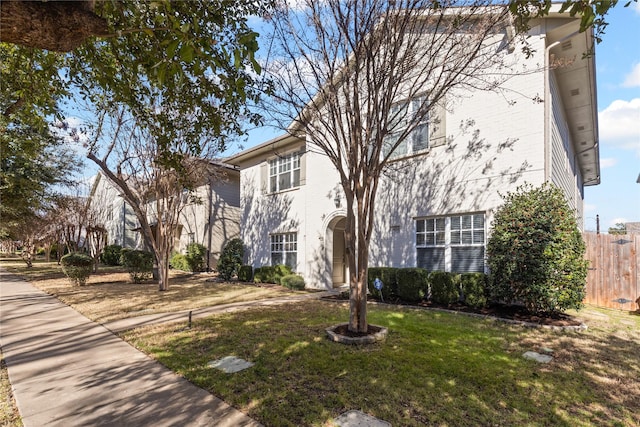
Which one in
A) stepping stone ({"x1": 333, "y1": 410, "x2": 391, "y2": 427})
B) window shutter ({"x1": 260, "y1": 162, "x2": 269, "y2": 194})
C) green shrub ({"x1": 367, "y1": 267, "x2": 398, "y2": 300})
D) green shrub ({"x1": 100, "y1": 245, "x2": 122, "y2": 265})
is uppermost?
window shutter ({"x1": 260, "y1": 162, "x2": 269, "y2": 194})

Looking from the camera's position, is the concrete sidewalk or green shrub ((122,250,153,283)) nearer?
the concrete sidewalk

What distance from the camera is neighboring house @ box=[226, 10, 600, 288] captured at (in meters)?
8.62

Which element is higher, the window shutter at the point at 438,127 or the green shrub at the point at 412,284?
the window shutter at the point at 438,127

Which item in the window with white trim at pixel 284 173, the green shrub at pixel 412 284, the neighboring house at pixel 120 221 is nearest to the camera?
the green shrub at pixel 412 284

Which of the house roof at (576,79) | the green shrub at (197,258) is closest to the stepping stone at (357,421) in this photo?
the house roof at (576,79)

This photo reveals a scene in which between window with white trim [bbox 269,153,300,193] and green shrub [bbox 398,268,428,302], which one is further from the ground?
window with white trim [bbox 269,153,300,193]

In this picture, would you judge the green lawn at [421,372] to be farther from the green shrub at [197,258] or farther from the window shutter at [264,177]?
the green shrub at [197,258]

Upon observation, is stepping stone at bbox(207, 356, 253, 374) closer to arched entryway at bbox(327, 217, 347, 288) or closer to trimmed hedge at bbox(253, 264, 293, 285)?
arched entryway at bbox(327, 217, 347, 288)

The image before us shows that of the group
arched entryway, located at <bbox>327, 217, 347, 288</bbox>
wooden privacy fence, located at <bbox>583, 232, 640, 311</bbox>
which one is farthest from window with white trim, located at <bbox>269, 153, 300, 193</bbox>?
wooden privacy fence, located at <bbox>583, 232, 640, 311</bbox>

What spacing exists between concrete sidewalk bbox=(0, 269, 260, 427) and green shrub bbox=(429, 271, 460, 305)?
682 cm

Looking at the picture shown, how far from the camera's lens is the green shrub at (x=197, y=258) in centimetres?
2031

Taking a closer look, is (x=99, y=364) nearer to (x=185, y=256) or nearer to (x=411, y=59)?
(x=411, y=59)

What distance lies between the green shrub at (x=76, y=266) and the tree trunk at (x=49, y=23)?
538 inches

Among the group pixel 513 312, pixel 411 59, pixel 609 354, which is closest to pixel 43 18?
pixel 411 59
